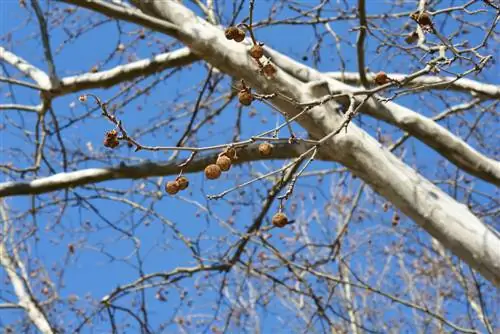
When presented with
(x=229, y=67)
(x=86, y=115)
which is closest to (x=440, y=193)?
(x=229, y=67)

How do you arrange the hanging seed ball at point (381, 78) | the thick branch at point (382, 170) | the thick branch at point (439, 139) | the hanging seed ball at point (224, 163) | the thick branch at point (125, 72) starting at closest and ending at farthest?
the hanging seed ball at point (224, 163) → the hanging seed ball at point (381, 78) → the thick branch at point (382, 170) → the thick branch at point (439, 139) → the thick branch at point (125, 72)

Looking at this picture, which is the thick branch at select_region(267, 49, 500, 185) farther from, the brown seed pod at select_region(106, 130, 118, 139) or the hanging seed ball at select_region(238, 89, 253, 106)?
the brown seed pod at select_region(106, 130, 118, 139)

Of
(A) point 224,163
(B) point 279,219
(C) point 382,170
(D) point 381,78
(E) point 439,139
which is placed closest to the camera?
(A) point 224,163

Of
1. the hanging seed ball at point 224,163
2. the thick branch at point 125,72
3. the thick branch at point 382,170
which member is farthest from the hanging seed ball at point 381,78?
the thick branch at point 125,72

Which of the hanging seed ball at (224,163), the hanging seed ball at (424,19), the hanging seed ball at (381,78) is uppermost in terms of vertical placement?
the hanging seed ball at (381,78)

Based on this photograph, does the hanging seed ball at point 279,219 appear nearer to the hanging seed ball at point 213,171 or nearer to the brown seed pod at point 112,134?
the hanging seed ball at point 213,171

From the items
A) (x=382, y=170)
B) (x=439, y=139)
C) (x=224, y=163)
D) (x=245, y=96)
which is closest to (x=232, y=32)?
(x=245, y=96)

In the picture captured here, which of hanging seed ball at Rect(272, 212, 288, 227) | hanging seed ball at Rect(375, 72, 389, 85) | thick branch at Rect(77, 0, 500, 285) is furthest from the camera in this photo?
thick branch at Rect(77, 0, 500, 285)

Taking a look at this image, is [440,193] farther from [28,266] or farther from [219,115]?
[28,266]

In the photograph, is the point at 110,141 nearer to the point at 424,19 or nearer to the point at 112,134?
the point at 112,134

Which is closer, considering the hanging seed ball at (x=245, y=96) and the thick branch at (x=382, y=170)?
the hanging seed ball at (x=245, y=96)

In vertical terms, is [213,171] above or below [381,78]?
below

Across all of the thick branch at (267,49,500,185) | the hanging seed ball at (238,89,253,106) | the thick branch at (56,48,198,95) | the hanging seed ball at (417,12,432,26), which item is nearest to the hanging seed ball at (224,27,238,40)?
the hanging seed ball at (238,89,253,106)

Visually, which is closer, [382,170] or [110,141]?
[110,141]
